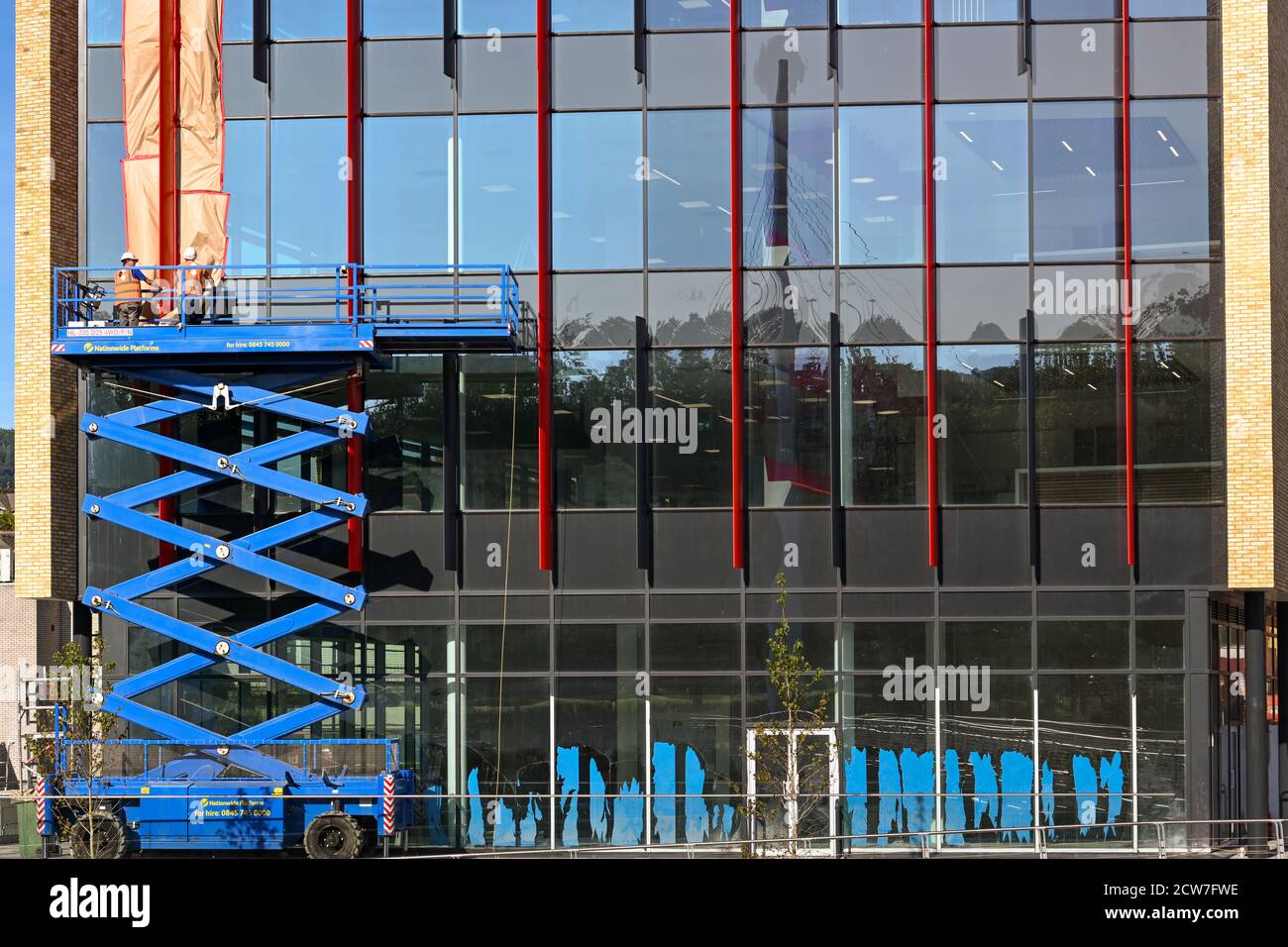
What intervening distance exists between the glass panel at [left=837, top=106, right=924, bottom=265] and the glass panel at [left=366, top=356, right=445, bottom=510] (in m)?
7.28

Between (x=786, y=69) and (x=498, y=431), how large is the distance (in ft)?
25.4

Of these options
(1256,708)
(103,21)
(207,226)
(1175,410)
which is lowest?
(1256,708)

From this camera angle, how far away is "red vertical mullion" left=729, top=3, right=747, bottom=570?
2341 centimetres

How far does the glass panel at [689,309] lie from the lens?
77.4ft

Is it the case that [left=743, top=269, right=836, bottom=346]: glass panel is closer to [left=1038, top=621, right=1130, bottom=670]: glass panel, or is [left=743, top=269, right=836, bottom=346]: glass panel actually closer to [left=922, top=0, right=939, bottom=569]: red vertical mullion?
[left=922, top=0, right=939, bottom=569]: red vertical mullion

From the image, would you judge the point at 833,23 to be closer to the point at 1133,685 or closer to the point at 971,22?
the point at 971,22

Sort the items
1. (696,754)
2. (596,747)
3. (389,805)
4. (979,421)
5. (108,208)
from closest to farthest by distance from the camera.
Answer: (389,805)
(696,754)
(596,747)
(979,421)
(108,208)

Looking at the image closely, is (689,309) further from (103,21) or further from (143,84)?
(103,21)

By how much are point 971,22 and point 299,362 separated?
12456 millimetres

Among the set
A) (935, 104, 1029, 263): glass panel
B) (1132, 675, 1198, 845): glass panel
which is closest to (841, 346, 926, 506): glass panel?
(935, 104, 1029, 263): glass panel

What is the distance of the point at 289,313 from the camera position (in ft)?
78.0

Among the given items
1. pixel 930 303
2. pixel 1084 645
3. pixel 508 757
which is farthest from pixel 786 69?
pixel 508 757

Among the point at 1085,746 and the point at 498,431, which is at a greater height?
the point at 498,431

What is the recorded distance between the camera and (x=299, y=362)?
2284 cm
